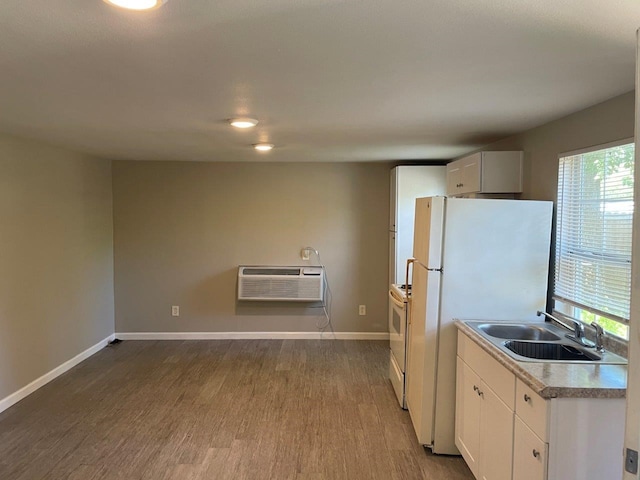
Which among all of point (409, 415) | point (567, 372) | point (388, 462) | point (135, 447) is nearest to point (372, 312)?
point (409, 415)

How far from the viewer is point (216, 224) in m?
5.41

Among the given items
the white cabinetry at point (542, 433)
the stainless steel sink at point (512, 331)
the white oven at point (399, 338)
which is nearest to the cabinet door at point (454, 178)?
the white oven at point (399, 338)

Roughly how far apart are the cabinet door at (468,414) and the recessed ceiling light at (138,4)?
2345 millimetres

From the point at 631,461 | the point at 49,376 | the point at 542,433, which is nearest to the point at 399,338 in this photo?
the point at 542,433

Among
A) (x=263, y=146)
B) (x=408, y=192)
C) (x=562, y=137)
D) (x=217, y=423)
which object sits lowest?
(x=217, y=423)

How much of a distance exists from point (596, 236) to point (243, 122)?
2203 mm

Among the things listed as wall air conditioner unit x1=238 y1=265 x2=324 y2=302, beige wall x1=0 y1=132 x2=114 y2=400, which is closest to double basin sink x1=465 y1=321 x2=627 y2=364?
wall air conditioner unit x1=238 y1=265 x2=324 y2=302

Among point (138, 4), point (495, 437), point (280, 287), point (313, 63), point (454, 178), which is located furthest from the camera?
point (280, 287)

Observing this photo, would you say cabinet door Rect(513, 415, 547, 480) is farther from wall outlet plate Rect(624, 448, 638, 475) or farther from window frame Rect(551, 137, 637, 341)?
wall outlet plate Rect(624, 448, 638, 475)

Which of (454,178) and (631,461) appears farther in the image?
(454,178)

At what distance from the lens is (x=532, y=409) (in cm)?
188

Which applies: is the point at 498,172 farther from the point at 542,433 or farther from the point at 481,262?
the point at 542,433

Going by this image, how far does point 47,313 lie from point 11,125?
1806 millimetres

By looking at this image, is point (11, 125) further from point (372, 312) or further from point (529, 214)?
point (372, 312)
